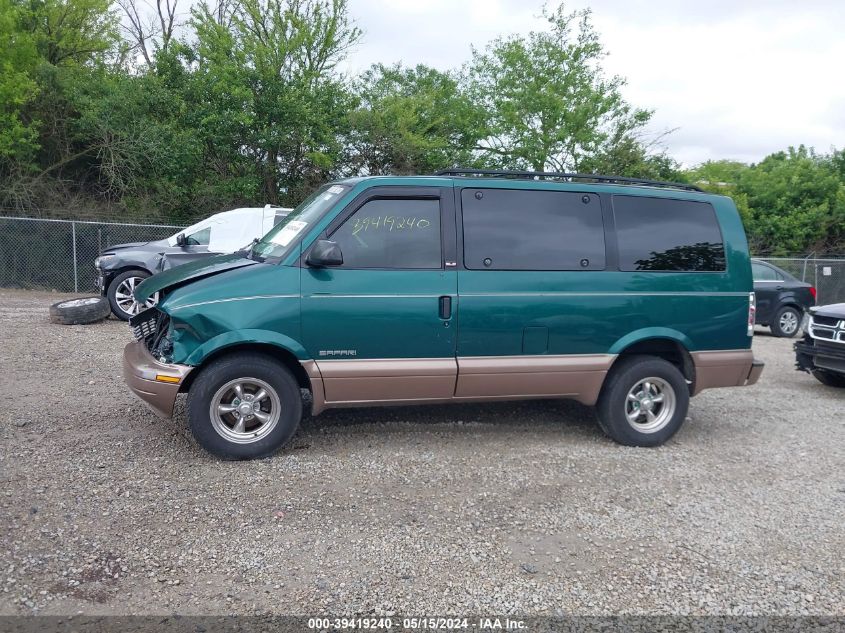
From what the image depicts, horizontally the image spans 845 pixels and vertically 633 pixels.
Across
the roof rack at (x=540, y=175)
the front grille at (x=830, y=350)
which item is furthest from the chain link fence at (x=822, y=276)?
the roof rack at (x=540, y=175)

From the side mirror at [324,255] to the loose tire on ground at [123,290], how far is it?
734 cm

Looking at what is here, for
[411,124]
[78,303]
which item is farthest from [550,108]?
[78,303]

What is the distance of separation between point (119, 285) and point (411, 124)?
38.8 ft

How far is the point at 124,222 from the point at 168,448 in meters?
13.6

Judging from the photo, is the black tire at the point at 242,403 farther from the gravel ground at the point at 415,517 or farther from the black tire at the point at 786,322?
the black tire at the point at 786,322

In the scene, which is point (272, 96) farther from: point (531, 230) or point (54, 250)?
point (531, 230)

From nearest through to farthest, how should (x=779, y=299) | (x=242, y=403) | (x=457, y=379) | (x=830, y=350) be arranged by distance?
(x=242, y=403), (x=457, y=379), (x=830, y=350), (x=779, y=299)

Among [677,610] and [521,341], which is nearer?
[677,610]

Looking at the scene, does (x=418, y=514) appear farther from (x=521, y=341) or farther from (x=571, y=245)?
(x=571, y=245)

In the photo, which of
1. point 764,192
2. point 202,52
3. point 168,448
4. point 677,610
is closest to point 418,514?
point 677,610

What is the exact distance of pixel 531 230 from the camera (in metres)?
5.55

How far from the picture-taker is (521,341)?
18.0ft

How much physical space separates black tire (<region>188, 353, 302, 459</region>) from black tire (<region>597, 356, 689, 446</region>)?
2574mm

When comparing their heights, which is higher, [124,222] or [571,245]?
[124,222]
